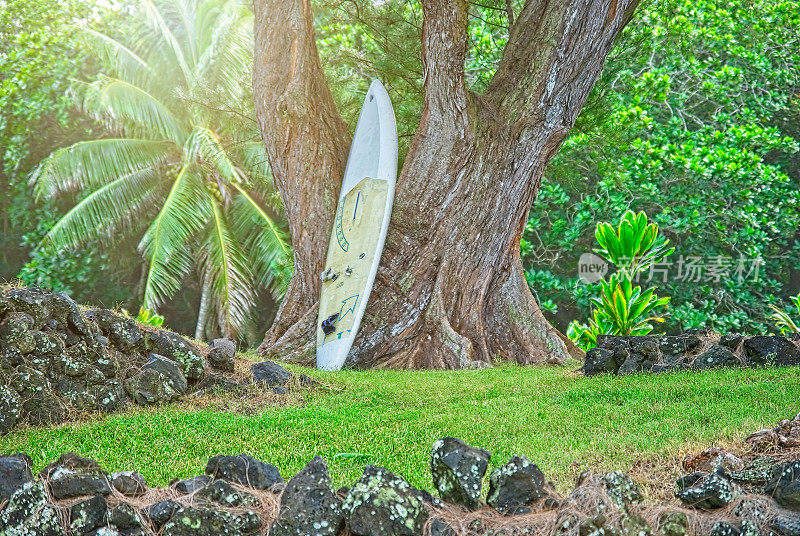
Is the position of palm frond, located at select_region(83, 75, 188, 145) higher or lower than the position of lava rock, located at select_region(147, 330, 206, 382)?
higher

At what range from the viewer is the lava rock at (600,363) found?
661 cm

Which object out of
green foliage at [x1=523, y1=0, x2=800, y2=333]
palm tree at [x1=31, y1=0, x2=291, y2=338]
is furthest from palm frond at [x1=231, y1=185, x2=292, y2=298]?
green foliage at [x1=523, y1=0, x2=800, y2=333]

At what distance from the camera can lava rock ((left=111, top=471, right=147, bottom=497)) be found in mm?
2770

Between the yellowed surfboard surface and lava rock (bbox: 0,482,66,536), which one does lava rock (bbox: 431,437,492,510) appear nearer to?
lava rock (bbox: 0,482,66,536)

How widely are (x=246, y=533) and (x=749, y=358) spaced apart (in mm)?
5059

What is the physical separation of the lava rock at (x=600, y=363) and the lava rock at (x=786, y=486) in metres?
3.96

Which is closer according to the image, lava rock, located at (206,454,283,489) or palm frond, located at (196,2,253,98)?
lava rock, located at (206,454,283,489)

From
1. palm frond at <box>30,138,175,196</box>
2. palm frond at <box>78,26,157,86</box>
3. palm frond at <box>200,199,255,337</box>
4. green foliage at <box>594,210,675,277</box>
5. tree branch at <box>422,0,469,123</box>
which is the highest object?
palm frond at <box>78,26,157,86</box>

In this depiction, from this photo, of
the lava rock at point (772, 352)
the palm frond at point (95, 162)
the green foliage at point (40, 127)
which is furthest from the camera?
the palm frond at point (95, 162)

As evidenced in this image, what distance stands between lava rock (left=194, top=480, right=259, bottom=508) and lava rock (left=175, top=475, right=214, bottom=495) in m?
0.09

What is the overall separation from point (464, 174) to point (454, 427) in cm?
434

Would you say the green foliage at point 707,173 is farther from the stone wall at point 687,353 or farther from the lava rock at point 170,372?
the lava rock at point 170,372

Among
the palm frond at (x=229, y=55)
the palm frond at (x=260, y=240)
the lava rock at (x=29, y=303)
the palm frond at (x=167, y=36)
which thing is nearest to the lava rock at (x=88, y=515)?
the lava rock at (x=29, y=303)

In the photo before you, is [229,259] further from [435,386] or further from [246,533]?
[246,533]
